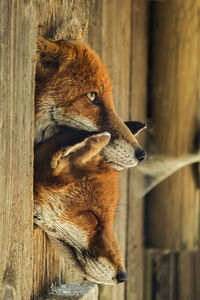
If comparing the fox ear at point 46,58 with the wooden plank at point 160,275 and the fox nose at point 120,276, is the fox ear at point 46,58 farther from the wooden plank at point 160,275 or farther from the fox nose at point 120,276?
the wooden plank at point 160,275

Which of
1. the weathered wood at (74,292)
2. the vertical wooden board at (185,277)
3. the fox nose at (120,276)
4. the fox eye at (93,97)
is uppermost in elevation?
the fox eye at (93,97)

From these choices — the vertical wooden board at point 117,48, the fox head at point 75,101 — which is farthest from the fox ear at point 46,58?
the vertical wooden board at point 117,48

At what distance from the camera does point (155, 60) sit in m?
1.72

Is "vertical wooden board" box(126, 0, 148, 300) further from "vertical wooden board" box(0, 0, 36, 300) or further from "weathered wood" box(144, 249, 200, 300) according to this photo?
"vertical wooden board" box(0, 0, 36, 300)

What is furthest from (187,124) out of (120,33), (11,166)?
(11,166)

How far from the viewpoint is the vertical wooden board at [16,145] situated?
72 centimetres

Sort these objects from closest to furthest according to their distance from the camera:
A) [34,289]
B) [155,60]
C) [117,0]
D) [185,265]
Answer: [34,289] → [117,0] → [155,60] → [185,265]

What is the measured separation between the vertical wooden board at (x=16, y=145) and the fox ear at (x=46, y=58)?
4 centimetres

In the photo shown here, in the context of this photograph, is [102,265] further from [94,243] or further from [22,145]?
[22,145]

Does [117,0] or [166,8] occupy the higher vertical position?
[166,8]

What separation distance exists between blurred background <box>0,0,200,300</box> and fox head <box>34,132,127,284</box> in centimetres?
4

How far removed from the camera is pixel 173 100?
5.73 ft

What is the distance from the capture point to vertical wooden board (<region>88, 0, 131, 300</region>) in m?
1.11

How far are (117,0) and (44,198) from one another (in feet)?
2.23
